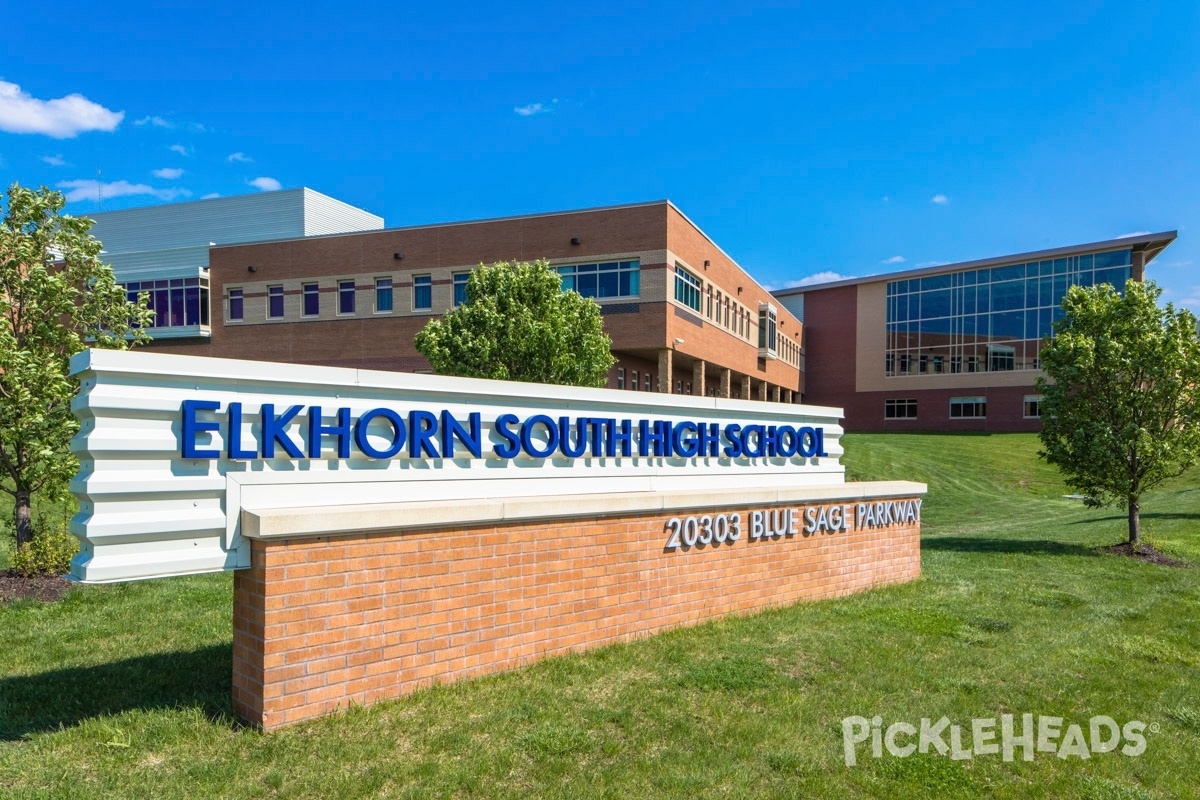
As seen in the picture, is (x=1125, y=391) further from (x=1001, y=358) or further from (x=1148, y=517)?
(x=1001, y=358)

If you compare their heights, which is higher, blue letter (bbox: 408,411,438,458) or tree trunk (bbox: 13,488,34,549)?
blue letter (bbox: 408,411,438,458)

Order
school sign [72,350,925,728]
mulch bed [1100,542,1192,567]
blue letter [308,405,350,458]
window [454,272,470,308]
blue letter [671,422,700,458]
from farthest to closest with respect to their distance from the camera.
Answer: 1. window [454,272,470,308]
2. mulch bed [1100,542,1192,567]
3. blue letter [671,422,700,458]
4. blue letter [308,405,350,458]
5. school sign [72,350,925,728]

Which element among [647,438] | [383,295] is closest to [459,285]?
[383,295]

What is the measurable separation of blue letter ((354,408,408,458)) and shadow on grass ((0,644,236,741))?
1.94 meters

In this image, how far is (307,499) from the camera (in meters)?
5.64

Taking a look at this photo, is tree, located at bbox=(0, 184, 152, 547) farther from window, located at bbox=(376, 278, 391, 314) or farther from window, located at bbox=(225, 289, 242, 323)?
window, located at bbox=(225, 289, 242, 323)

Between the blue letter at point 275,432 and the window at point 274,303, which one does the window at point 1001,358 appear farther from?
the blue letter at point 275,432

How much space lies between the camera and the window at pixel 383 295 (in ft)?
108

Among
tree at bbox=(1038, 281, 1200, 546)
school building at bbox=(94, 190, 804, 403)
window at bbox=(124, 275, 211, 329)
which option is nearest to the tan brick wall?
tree at bbox=(1038, 281, 1200, 546)

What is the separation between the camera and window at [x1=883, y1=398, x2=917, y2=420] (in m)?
56.8

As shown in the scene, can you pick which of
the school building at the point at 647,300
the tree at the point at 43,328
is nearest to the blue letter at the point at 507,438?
the tree at the point at 43,328

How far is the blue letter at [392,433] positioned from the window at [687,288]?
24.6 metres

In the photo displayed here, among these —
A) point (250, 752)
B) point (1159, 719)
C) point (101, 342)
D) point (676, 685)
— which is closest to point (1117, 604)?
point (1159, 719)

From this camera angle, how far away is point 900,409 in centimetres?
5738
